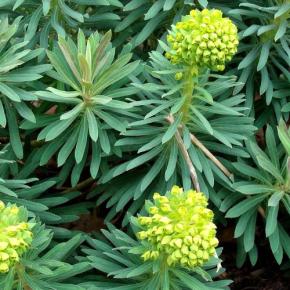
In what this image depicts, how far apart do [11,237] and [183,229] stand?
46 cm

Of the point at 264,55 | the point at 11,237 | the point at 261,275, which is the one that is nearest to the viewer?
the point at 11,237

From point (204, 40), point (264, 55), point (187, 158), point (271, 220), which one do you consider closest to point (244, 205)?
point (271, 220)

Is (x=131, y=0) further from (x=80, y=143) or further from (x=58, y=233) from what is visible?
(x=58, y=233)

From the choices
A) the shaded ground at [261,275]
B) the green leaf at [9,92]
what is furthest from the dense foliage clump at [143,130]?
the shaded ground at [261,275]

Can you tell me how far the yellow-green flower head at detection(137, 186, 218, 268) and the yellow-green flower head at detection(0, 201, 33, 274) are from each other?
333mm

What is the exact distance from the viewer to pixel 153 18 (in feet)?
7.88

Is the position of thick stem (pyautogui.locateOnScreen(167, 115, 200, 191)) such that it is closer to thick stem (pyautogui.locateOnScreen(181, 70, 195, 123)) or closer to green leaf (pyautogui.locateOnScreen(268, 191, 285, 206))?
thick stem (pyautogui.locateOnScreen(181, 70, 195, 123))

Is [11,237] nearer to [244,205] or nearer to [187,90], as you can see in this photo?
[187,90]

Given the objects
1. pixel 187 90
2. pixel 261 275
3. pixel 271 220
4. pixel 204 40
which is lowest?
pixel 261 275

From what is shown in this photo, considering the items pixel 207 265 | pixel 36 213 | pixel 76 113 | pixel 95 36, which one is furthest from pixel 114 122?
pixel 207 265

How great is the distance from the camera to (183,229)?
1.63 m

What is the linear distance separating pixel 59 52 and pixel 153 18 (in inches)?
17.9

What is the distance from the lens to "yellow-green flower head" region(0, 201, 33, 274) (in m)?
1.59

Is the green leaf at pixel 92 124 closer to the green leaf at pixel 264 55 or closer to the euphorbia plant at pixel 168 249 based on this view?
the euphorbia plant at pixel 168 249
